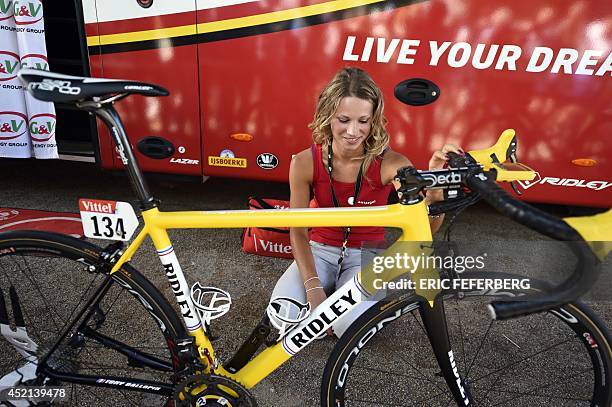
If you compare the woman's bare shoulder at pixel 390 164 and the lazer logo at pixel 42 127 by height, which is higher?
the woman's bare shoulder at pixel 390 164

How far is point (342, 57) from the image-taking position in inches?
118

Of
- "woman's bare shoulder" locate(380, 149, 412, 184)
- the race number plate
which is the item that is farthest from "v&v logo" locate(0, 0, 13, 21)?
"woman's bare shoulder" locate(380, 149, 412, 184)

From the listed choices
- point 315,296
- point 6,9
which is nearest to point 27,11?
point 6,9

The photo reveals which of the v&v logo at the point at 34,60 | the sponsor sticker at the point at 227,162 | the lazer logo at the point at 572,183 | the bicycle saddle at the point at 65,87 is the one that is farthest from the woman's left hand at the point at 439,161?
the v&v logo at the point at 34,60

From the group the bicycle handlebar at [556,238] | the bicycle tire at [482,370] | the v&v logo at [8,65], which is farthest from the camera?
the v&v logo at [8,65]

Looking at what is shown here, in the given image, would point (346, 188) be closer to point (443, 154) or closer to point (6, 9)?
point (443, 154)

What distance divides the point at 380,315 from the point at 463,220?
8.10 ft

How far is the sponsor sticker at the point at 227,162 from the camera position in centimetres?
336

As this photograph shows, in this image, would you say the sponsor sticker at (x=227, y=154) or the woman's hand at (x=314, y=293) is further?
the sponsor sticker at (x=227, y=154)

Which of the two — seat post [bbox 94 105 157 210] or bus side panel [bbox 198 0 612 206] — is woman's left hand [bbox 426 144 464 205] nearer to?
seat post [bbox 94 105 157 210]

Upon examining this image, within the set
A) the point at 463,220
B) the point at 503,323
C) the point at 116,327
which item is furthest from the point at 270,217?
the point at 463,220

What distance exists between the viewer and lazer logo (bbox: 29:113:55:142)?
3.39 m

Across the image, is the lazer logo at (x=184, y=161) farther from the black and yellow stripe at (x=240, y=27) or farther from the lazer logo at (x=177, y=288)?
the lazer logo at (x=177, y=288)

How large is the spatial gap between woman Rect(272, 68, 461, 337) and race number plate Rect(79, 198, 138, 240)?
73 cm
